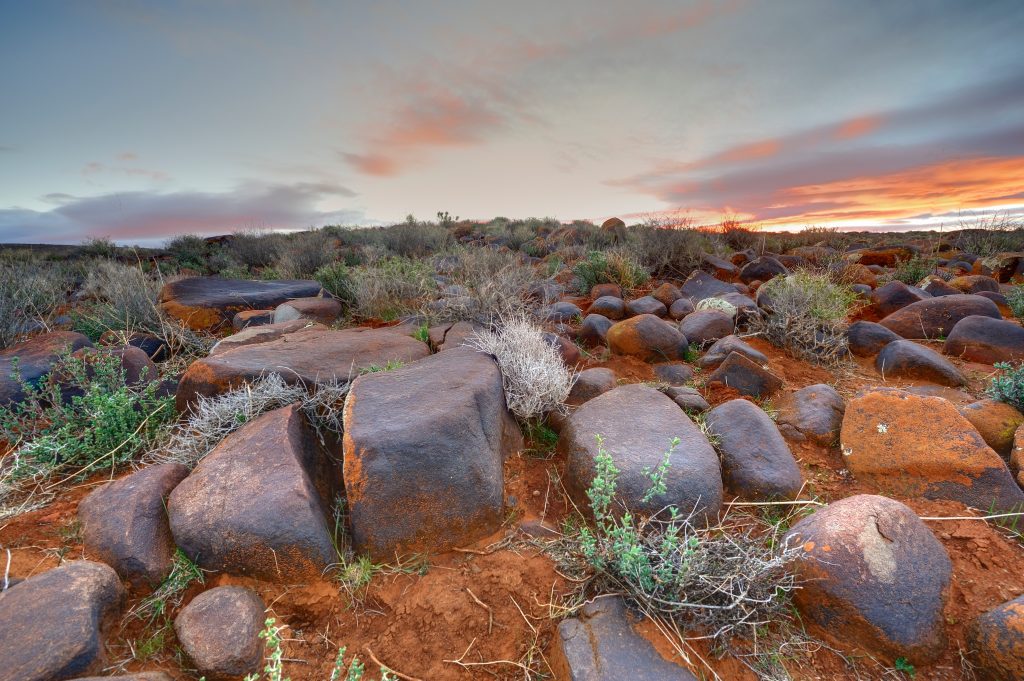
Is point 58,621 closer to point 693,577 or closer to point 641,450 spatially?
point 693,577

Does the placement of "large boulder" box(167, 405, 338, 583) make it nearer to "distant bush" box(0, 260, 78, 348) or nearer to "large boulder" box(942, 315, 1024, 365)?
"distant bush" box(0, 260, 78, 348)

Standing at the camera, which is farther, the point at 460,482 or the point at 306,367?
the point at 306,367

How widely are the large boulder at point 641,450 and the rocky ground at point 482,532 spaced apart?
0.02 metres

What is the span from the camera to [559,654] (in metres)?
1.86

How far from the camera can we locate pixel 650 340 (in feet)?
14.6

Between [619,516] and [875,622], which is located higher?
[619,516]

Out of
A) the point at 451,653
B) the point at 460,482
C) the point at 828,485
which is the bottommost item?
the point at 451,653

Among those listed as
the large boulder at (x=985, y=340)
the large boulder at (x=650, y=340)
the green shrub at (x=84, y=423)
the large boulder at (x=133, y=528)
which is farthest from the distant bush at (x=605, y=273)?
the large boulder at (x=133, y=528)

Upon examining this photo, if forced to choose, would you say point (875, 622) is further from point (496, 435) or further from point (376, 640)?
point (376, 640)

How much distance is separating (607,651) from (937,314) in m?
5.35

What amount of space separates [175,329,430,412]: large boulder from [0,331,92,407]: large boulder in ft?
3.24

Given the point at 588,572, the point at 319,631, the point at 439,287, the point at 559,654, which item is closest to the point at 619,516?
the point at 588,572

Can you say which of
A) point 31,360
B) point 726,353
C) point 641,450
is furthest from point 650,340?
point 31,360

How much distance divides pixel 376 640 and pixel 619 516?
1.23 metres
